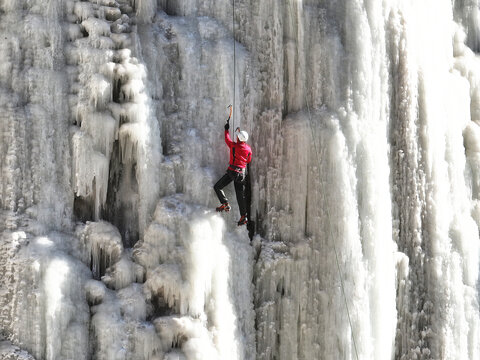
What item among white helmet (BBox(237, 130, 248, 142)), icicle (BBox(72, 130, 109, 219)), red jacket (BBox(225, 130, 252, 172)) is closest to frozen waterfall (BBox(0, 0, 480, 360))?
icicle (BBox(72, 130, 109, 219))

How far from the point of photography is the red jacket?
10.6 meters

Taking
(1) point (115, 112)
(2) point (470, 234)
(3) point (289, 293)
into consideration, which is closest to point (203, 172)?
(1) point (115, 112)

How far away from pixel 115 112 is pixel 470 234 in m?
5.95

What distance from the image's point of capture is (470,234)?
40.7 ft

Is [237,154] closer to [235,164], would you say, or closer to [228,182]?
[235,164]

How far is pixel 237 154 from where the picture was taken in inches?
418

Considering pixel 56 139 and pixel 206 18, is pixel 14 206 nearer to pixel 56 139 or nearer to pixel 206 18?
pixel 56 139

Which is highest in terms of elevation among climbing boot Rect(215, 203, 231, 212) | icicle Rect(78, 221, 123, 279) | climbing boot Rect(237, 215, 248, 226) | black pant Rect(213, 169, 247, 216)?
black pant Rect(213, 169, 247, 216)

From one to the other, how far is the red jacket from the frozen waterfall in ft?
1.35

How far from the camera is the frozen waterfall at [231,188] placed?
386 inches

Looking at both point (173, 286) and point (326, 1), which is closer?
point (173, 286)

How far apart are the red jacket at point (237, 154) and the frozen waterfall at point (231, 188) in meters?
0.41

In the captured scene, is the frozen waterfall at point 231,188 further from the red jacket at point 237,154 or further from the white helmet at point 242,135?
the white helmet at point 242,135

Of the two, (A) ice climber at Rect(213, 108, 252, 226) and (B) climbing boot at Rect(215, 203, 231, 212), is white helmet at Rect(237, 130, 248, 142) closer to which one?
(A) ice climber at Rect(213, 108, 252, 226)
